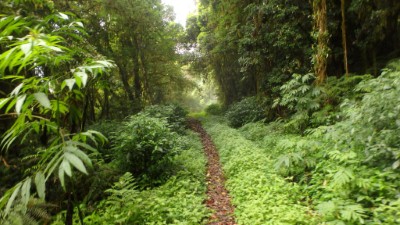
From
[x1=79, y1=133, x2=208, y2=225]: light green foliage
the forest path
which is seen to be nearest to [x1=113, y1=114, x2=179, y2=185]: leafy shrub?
[x1=79, y1=133, x2=208, y2=225]: light green foliage

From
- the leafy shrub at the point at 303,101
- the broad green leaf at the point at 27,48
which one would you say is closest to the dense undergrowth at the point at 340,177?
the leafy shrub at the point at 303,101

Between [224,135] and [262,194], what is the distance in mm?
7401

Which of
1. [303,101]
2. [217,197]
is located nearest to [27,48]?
[217,197]

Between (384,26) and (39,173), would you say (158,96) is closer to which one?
(384,26)

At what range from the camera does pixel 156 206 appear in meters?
4.76

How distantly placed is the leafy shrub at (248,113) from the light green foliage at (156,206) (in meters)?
9.60

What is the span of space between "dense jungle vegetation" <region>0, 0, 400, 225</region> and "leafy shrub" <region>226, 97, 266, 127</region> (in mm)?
122

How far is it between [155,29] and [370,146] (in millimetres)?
14746

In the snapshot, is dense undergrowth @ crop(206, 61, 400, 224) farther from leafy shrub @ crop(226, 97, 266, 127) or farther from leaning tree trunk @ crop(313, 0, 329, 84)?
A: leafy shrub @ crop(226, 97, 266, 127)

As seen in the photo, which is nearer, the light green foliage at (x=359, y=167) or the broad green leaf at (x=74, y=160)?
the broad green leaf at (x=74, y=160)

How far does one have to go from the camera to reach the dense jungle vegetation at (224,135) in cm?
221

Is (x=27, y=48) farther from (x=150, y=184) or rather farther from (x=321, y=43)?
(x=321, y=43)

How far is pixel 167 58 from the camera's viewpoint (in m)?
20.9

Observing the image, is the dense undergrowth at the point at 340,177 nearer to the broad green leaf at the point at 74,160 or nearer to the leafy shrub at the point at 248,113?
the broad green leaf at the point at 74,160
